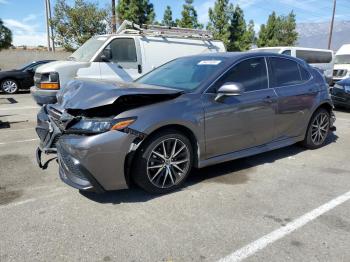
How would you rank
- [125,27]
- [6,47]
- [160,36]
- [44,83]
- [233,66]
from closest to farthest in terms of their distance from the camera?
[233,66], [44,83], [160,36], [125,27], [6,47]

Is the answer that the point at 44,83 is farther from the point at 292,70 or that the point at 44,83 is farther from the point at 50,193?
the point at 292,70

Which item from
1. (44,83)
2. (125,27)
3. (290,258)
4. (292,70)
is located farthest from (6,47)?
(290,258)

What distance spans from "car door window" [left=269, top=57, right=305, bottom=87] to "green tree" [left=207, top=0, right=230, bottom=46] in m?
21.3

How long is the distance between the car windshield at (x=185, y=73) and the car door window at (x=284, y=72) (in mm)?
882

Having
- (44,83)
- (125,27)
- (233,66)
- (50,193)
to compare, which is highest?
(125,27)

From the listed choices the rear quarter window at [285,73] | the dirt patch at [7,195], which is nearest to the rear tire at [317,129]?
the rear quarter window at [285,73]

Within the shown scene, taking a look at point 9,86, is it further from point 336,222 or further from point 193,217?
point 336,222

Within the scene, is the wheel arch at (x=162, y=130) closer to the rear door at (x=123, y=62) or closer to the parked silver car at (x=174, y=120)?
the parked silver car at (x=174, y=120)

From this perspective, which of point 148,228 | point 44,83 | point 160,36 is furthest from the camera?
point 160,36

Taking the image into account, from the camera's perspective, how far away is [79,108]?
380 cm

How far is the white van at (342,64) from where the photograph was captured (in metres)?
17.0

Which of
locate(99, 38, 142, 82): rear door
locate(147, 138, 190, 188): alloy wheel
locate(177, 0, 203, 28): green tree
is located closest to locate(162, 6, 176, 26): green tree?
locate(177, 0, 203, 28): green tree

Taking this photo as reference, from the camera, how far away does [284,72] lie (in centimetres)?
541

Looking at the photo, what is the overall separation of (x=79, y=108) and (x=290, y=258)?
2.45m
